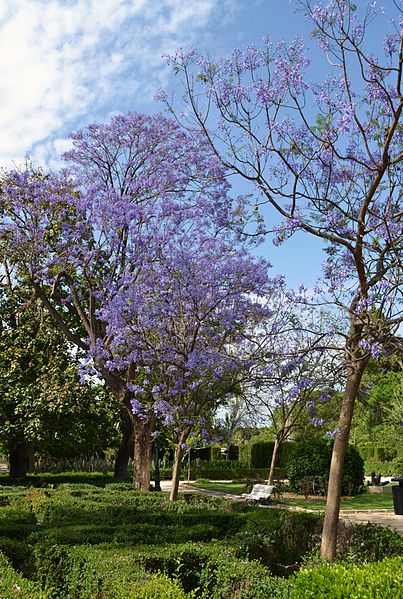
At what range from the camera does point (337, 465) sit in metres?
6.93

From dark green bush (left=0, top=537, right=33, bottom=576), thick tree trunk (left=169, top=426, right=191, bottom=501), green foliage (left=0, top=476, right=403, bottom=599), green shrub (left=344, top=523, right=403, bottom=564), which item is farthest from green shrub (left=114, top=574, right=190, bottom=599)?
thick tree trunk (left=169, top=426, right=191, bottom=501)

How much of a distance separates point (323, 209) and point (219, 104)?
75.7 inches

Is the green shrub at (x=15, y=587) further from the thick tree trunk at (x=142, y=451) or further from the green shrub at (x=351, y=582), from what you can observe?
the thick tree trunk at (x=142, y=451)

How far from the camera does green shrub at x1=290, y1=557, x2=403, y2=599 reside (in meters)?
4.12

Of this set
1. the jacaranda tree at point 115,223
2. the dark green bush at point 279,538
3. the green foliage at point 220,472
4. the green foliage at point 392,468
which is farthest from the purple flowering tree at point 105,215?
the green foliage at point 220,472

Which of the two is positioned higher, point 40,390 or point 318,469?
point 40,390

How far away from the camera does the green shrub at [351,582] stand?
4.12 m

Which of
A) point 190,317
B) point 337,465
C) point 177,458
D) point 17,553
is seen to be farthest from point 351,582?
point 177,458

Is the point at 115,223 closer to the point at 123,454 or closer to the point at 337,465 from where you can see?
the point at 337,465

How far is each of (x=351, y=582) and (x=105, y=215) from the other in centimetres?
988

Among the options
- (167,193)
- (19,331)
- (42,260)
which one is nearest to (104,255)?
(42,260)

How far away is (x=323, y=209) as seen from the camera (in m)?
7.43

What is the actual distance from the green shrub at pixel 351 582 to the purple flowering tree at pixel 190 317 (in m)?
5.75

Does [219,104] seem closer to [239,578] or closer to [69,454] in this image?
[239,578]
